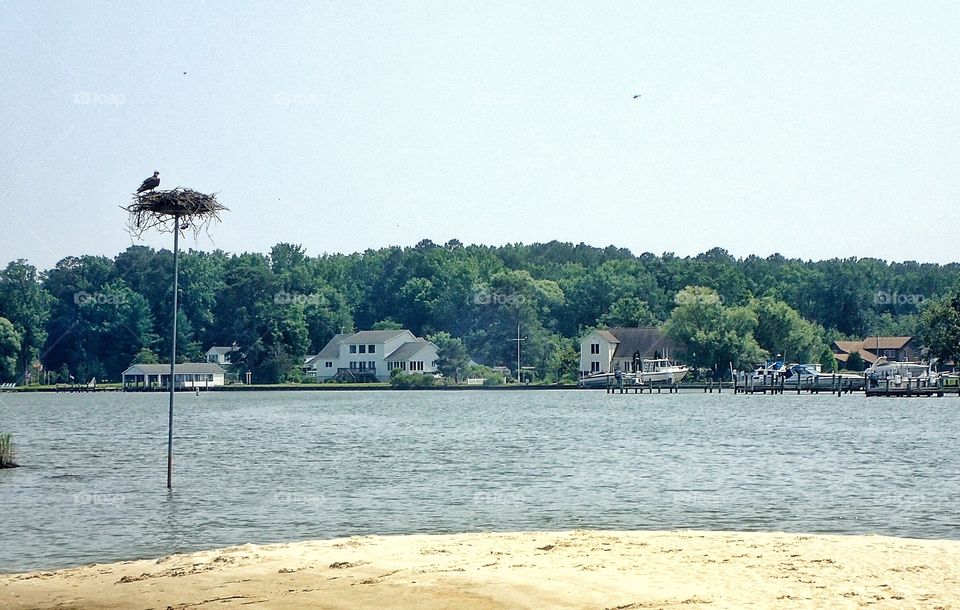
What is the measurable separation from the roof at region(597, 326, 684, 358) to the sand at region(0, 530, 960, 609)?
12081 centimetres

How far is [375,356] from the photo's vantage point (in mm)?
154750

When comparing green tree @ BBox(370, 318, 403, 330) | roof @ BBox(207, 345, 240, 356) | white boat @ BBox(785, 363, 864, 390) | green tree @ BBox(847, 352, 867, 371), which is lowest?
white boat @ BBox(785, 363, 864, 390)

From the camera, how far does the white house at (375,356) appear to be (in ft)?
500

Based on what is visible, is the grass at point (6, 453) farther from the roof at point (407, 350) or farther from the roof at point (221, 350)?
the roof at point (221, 350)

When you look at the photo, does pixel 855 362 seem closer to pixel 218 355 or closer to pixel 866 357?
pixel 866 357

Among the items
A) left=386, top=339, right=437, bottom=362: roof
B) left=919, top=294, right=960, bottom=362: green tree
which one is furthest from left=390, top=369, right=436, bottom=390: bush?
left=919, top=294, right=960, bottom=362: green tree

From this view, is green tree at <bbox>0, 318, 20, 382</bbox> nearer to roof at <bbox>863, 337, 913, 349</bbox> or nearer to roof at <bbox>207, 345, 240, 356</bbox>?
roof at <bbox>207, 345, 240, 356</bbox>

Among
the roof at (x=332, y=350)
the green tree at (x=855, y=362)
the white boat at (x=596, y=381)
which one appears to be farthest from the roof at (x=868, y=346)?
the roof at (x=332, y=350)

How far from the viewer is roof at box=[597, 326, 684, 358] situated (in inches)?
5561

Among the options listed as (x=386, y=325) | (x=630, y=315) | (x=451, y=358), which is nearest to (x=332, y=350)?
(x=386, y=325)

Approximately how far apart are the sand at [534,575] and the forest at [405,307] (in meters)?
120

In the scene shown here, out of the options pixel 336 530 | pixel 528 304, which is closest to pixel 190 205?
pixel 336 530

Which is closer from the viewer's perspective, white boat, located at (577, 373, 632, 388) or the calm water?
the calm water

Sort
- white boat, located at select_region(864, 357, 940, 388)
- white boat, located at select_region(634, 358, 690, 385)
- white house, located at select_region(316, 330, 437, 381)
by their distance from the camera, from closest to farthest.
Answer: white boat, located at select_region(864, 357, 940, 388) → white boat, located at select_region(634, 358, 690, 385) → white house, located at select_region(316, 330, 437, 381)
